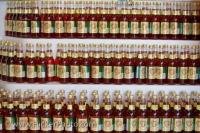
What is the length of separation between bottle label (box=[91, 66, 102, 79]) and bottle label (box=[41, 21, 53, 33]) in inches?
17.1

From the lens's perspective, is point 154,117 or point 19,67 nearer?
point 154,117

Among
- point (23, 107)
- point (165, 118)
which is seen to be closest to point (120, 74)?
point (165, 118)

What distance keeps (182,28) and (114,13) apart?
52 cm

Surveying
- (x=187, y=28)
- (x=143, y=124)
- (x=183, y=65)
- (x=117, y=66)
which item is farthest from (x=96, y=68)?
(x=187, y=28)

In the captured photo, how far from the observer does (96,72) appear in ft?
10.3

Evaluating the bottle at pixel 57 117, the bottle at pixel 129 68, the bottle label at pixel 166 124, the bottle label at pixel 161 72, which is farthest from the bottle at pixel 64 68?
the bottle label at pixel 166 124

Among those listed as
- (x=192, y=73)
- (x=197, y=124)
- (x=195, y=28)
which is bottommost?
(x=197, y=124)

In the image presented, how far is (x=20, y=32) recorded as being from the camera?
Answer: 3238mm

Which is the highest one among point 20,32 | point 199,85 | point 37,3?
point 37,3

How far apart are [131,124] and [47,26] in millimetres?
956

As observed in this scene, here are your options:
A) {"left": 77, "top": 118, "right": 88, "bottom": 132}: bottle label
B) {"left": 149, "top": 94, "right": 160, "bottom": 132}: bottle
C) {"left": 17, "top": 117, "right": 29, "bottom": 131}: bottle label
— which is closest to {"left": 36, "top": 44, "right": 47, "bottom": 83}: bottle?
{"left": 17, "top": 117, "right": 29, "bottom": 131}: bottle label

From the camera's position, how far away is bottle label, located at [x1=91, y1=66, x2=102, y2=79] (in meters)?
3.14

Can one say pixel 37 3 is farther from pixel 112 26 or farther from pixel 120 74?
pixel 120 74

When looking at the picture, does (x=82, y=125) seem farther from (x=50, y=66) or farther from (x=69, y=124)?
(x=50, y=66)
